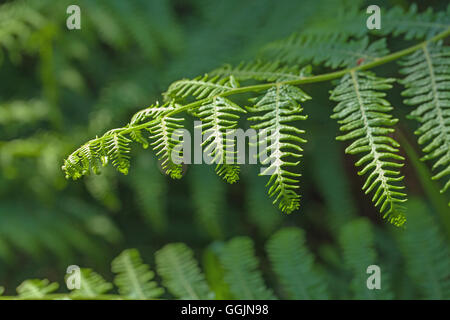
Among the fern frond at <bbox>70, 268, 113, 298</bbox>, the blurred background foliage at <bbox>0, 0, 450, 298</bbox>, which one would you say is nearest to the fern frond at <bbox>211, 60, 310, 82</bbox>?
the blurred background foliage at <bbox>0, 0, 450, 298</bbox>

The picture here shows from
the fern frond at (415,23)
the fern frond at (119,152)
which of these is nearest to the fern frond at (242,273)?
the fern frond at (119,152)

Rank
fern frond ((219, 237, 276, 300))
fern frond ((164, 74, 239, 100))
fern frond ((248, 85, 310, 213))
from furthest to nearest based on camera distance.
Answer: fern frond ((219, 237, 276, 300)) → fern frond ((164, 74, 239, 100)) → fern frond ((248, 85, 310, 213))

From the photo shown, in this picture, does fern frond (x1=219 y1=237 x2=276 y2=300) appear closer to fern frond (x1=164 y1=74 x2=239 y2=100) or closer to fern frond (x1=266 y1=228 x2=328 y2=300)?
fern frond (x1=266 y1=228 x2=328 y2=300)

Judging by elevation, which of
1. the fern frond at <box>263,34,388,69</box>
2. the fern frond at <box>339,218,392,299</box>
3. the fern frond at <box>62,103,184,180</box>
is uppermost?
the fern frond at <box>263,34,388,69</box>

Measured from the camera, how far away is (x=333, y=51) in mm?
1084

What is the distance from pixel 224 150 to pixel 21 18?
159 cm

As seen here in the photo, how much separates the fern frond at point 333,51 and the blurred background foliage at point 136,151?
0.35 metres

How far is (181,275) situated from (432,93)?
2.99 feet

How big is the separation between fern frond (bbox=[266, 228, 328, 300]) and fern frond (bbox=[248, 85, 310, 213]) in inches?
21.6

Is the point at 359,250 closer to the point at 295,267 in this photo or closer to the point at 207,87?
the point at 295,267

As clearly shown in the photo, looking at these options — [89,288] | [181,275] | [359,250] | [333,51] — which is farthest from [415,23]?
[89,288]

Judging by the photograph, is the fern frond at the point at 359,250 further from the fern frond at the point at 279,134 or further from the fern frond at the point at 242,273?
the fern frond at the point at 279,134

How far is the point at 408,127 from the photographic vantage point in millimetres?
1680

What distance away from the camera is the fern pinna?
2.51 feet
